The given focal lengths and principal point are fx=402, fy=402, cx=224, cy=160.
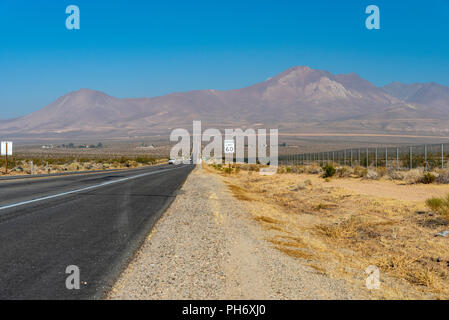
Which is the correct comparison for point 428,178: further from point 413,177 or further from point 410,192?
point 410,192

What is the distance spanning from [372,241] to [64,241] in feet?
24.3

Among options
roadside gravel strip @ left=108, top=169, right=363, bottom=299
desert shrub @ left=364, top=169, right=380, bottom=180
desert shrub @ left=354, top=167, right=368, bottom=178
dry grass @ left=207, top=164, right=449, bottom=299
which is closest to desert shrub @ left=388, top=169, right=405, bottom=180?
desert shrub @ left=364, top=169, right=380, bottom=180

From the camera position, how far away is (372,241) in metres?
10.3

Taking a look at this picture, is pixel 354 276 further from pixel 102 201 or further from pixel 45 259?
pixel 102 201

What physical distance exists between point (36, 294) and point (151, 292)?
1307 millimetres

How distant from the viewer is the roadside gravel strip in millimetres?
5020

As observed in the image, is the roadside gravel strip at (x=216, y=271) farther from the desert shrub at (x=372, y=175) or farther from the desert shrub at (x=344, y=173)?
the desert shrub at (x=344, y=173)

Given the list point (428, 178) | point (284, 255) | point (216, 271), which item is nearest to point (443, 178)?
point (428, 178)

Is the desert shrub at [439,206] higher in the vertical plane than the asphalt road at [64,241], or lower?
lower

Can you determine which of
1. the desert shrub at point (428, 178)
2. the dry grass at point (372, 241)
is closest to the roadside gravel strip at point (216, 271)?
the dry grass at point (372, 241)

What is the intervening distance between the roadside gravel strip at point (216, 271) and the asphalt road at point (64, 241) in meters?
0.35

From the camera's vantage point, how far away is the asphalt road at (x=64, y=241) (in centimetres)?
495

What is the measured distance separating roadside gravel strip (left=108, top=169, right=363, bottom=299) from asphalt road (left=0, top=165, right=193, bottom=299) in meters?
0.35

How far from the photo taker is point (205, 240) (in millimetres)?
7984
